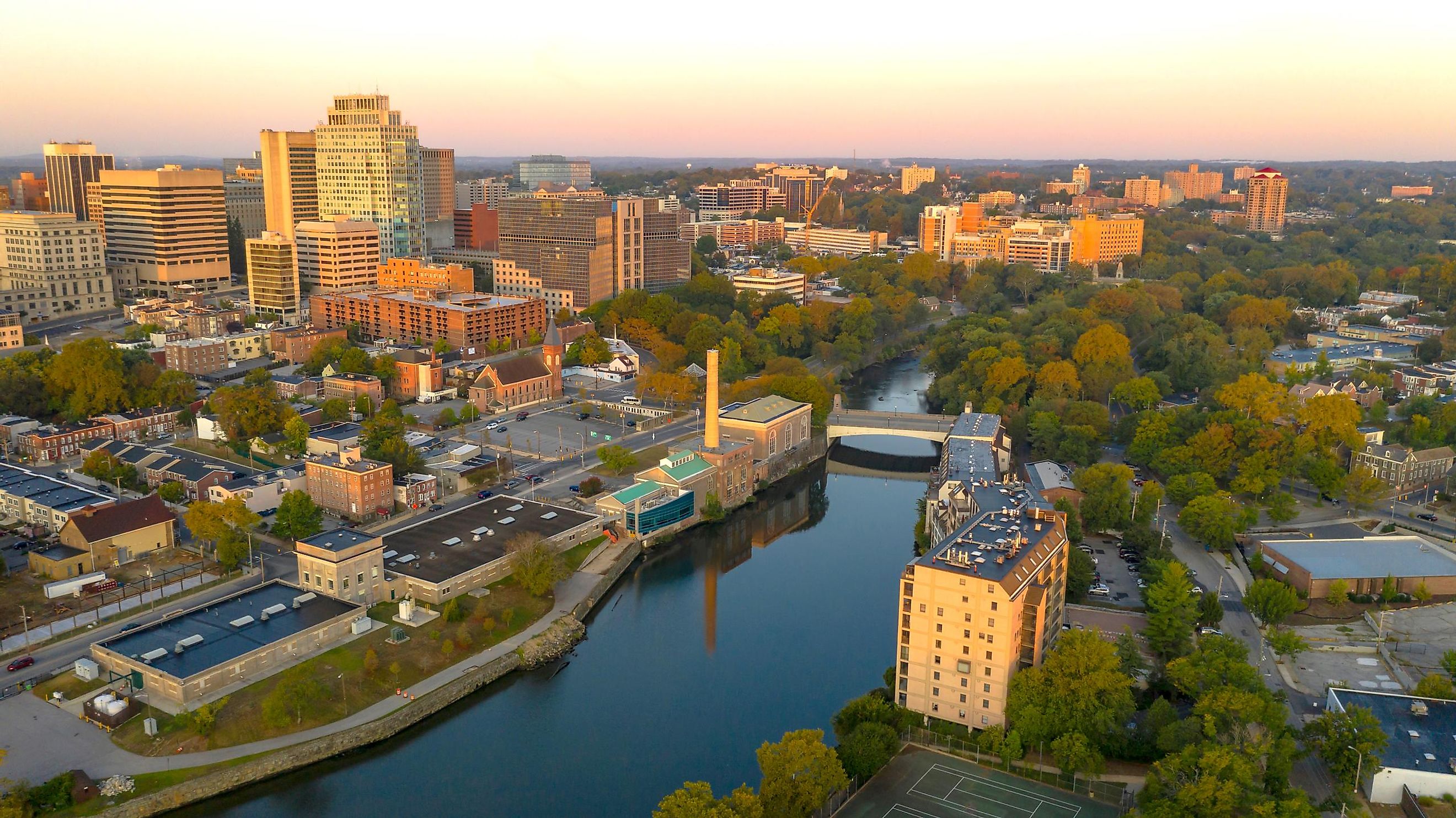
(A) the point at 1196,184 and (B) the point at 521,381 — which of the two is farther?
(A) the point at 1196,184

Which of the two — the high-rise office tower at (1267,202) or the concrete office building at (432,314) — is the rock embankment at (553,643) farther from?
the high-rise office tower at (1267,202)

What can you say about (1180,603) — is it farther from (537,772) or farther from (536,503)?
(536,503)

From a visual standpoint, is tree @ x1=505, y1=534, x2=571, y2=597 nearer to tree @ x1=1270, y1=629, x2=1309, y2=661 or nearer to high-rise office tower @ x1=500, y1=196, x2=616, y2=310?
tree @ x1=1270, y1=629, x2=1309, y2=661

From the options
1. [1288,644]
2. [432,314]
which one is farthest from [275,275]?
[1288,644]

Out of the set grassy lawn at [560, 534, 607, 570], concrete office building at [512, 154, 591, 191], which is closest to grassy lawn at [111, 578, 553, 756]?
grassy lawn at [560, 534, 607, 570]

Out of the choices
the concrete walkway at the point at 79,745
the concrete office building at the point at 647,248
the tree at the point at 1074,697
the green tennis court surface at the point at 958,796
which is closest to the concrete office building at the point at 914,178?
the concrete office building at the point at 647,248

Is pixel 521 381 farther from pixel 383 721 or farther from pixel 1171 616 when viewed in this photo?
pixel 1171 616

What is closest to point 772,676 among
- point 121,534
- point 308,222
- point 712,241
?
point 121,534
